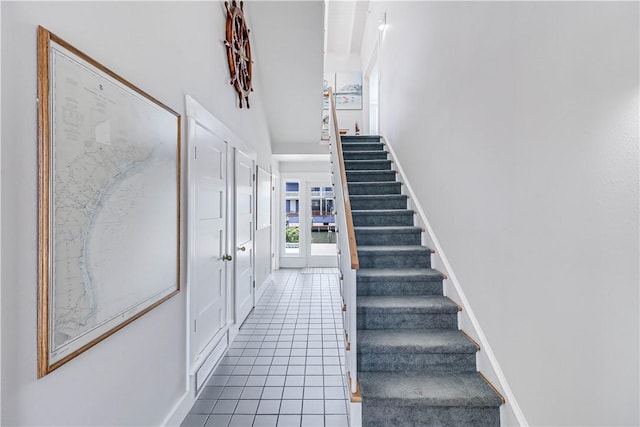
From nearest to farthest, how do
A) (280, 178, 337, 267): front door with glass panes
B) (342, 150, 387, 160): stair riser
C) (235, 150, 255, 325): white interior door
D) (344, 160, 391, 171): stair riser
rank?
1. (235, 150, 255, 325): white interior door
2. (344, 160, 391, 171): stair riser
3. (342, 150, 387, 160): stair riser
4. (280, 178, 337, 267): front door with glass panes

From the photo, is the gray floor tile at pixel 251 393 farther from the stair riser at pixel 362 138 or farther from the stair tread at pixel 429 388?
the stair riser at pixel 362 138

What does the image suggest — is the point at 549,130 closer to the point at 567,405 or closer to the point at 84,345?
the point at 567,405

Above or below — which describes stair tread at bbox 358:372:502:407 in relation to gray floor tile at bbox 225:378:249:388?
above

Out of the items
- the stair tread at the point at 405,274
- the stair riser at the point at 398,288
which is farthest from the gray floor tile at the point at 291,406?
the stair tread at the point at 405,274

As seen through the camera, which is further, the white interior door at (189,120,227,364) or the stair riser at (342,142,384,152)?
the stair riser at (342,142,384,152)

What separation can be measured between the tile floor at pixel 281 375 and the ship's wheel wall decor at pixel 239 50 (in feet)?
8.15

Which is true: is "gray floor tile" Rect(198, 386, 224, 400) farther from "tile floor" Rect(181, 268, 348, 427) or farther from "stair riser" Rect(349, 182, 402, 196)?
"stair riser" Rect(349, 182, 402, 196)

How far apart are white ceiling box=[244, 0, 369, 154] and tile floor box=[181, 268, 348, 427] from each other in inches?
115

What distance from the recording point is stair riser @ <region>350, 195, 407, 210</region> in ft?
11.8

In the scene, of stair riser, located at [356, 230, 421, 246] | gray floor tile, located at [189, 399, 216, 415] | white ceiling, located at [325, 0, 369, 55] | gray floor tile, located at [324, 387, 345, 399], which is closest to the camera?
gray floor tile, located at [189, 399, 216, 415]

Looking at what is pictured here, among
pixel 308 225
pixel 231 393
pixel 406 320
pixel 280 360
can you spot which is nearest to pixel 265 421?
pixel 231 393

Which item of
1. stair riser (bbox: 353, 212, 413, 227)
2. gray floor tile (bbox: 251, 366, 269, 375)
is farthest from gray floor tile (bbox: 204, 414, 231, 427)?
stair riser (bbox: 353, 212, 413, 227)

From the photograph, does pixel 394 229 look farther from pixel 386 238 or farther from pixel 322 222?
pixel 322 222

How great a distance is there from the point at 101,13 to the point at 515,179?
202 cm
